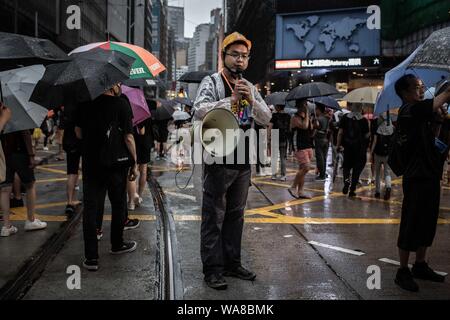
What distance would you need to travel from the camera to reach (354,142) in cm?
943

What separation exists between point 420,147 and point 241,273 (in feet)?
6.41

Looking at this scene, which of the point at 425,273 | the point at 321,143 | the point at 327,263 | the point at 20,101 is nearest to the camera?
the point at 425,273

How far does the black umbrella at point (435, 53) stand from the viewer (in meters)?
3.64

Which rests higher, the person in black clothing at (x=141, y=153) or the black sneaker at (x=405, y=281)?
the person in black clothing at (x=141, y=153)

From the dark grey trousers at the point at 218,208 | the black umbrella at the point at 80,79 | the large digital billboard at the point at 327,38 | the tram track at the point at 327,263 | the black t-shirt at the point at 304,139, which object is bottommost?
the tram track at the point at 327,263

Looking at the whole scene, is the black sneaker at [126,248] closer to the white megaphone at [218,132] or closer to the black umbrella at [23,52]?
the white megaphone at [218,132]

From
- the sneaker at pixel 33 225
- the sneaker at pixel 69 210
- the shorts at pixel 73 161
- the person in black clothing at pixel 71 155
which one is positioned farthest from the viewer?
the sneaker at pixel 69 210

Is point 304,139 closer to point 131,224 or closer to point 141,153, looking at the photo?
point 141,153

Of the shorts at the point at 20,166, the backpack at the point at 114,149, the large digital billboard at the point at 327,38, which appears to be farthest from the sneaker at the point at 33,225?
the large digital billboard at the point at 327,38

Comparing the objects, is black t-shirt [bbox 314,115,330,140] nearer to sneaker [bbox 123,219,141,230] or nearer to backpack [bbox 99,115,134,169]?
sneaker [bbox 123,219,141,230]

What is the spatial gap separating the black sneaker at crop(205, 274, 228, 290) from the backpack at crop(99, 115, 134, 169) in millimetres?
1453

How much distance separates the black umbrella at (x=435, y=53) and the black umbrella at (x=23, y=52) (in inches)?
126

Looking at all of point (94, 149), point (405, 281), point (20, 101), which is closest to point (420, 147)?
point (405, 281)

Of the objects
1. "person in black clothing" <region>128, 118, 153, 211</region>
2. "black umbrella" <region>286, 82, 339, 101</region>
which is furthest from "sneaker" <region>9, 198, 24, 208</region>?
"black umbrella" <region>286, 82, 339, 101</region>
